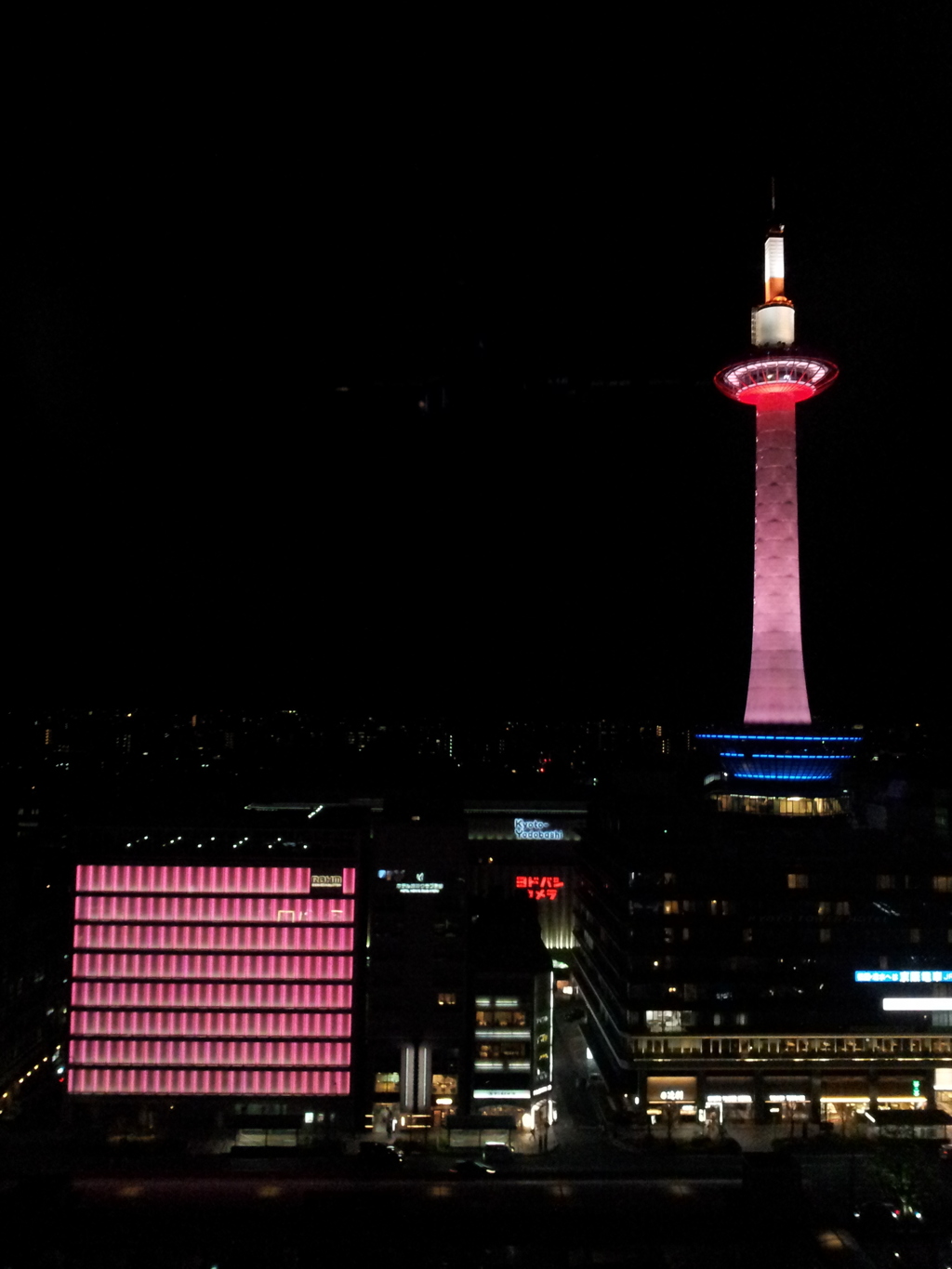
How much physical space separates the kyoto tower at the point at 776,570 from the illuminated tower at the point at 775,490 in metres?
0.03

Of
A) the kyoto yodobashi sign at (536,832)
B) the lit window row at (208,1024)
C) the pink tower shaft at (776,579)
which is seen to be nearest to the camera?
the lit window row at (208,1024)

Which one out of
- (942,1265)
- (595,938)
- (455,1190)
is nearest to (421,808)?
(595,938)

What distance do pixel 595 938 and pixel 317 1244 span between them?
17.9 metres

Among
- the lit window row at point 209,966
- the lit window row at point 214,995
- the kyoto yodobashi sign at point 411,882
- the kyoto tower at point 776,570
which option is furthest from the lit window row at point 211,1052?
the kyoto tower at point 776,570

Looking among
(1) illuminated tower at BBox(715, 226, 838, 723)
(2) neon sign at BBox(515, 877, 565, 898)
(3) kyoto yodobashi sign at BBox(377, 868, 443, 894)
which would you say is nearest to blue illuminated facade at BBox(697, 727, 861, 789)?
(1) illuminated tower at BBox(715, 226, 838, 723)

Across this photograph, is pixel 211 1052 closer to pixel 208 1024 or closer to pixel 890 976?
pixel 208 1024

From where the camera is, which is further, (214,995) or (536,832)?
(536,832)

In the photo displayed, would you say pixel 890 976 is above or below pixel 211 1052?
above

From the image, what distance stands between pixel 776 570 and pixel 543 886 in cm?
1578

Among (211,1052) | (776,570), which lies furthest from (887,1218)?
(776,570)

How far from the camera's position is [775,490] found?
3772 centimetres

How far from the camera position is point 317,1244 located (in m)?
18.8

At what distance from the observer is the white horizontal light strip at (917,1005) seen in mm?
29234

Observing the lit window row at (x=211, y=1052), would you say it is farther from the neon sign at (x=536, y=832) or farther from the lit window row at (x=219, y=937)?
the neon sign at (x=536, y=832)
